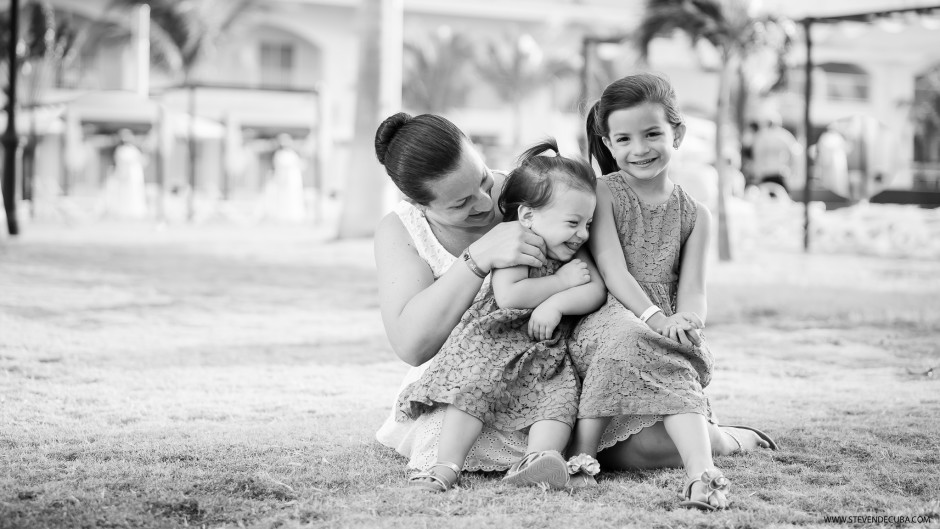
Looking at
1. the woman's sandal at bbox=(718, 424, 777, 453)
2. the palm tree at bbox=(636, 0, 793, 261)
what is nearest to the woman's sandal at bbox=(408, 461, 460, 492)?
the woman's sandal at bbox=(718, 424, 777, 453)

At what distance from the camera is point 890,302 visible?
8.33 meters

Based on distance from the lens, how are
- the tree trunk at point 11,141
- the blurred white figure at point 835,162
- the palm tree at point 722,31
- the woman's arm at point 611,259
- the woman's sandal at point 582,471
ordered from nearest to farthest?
the woman's sandal at point 582,471 < the woman's arm at point 611,259 < the palm tree at point 722,31 < the tree trunk at point 11,141 < the blurred white figure at point 835,162

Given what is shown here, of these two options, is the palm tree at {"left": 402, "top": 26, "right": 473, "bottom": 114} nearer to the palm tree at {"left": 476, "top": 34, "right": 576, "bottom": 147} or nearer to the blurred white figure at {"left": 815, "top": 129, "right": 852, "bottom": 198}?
the palm tree at {"left": 476, "top": 34, "right": 576, "bottom": 147}

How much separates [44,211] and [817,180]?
46.4 ft

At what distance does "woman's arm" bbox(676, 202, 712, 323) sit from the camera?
3318 mm

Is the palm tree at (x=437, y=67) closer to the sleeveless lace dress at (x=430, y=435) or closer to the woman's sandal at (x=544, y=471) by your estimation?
the sleeveless lace dress at (x=430, y=435)

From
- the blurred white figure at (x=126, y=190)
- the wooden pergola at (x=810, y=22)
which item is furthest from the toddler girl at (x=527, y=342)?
the blurred white figure at (x=126, y=190)

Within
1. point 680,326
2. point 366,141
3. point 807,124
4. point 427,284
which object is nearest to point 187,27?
point 366,141

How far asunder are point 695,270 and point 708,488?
2.80 ft

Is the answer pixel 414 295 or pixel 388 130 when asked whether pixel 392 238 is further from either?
pixel 388 130

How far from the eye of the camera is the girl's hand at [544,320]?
3.08m

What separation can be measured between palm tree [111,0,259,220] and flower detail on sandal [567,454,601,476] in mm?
33080

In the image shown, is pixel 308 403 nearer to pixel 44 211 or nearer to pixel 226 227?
pixel 226 227

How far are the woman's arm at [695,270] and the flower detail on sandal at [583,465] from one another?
61cm
